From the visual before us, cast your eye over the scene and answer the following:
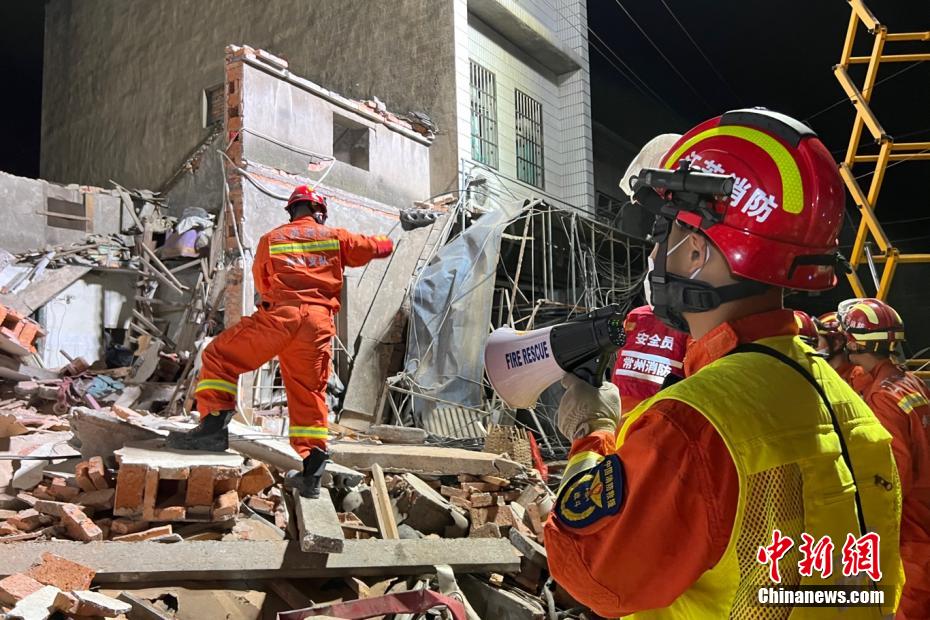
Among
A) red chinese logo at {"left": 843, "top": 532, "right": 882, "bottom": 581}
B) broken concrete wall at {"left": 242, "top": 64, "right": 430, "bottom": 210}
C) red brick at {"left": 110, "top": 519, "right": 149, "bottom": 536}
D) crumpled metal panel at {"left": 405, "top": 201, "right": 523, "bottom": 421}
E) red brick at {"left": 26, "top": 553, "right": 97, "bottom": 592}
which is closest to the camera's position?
red chinese logo at {"left": 843, "top": 532, "right": 882, "bottom": 581}

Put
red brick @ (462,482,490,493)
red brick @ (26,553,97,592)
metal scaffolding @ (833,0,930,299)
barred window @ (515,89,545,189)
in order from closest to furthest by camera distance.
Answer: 1. red brick @ (26,553,97,592)
2. red brick @ (462,482,490,493)
3. metal scaffolding @ (833,0,930,299)
4. barred window @ (515,89,545,189)

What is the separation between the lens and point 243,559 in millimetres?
3340

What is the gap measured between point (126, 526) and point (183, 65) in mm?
13682

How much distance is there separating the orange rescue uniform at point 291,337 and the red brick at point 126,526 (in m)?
0.83

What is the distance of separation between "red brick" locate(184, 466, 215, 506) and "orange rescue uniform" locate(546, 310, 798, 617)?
10.5ft

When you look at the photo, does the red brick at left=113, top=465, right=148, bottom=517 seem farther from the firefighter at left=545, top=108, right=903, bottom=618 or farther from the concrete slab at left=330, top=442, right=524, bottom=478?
the firefighter at left=545, top=108, right=903, bottom=618

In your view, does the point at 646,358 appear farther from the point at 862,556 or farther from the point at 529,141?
the point at 529,141

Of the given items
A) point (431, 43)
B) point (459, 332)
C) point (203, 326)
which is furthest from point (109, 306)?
point (431, 43)

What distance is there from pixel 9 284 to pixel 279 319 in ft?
27.1

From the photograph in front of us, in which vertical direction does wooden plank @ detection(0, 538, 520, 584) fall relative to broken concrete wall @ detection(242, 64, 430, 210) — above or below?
below

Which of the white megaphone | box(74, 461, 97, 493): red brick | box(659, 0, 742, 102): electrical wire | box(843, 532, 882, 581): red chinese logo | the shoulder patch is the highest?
box(659, 0, 742, 102): electrical wire

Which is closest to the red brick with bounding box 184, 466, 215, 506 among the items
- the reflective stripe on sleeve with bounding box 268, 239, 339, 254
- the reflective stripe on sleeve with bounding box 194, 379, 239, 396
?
the reflective stripe on sleeve with bounding box 194, 379, 239, 396

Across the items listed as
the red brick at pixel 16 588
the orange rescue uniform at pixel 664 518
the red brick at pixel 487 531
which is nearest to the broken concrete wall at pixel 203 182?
the red brick at pixel 487 531

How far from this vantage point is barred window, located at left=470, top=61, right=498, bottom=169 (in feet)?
41.0
